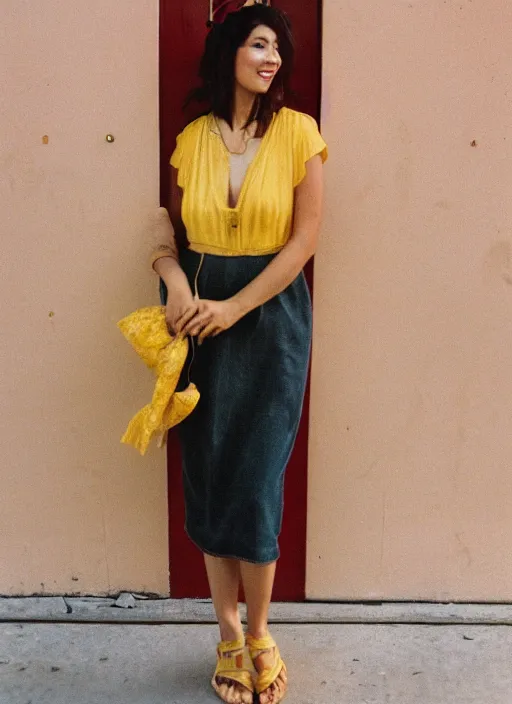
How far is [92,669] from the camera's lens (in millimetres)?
2318

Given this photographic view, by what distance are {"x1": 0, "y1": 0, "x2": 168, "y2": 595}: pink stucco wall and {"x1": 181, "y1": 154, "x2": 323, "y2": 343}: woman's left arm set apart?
0.49 m

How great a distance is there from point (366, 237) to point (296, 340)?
47cm

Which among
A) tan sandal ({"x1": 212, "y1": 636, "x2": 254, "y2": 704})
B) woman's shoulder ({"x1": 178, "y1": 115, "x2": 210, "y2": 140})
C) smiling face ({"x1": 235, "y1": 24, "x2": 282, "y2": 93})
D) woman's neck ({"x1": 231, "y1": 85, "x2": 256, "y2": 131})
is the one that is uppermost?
smiling face ({"x1": 235, "y1": 24, "x2": 282, "y2": 93})

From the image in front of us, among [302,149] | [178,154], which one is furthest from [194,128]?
[302,149]

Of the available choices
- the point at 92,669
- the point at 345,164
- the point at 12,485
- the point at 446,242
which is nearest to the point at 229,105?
the point at 345,164

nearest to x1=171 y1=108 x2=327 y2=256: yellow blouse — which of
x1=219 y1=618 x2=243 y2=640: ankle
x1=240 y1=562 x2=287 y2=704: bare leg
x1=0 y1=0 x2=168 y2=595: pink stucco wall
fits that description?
x1=0 y1=0 x2=168 y2=595: pink stucco wall

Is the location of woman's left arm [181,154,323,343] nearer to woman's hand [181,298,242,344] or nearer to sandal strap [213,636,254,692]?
woman's hand [181,298,242,344]

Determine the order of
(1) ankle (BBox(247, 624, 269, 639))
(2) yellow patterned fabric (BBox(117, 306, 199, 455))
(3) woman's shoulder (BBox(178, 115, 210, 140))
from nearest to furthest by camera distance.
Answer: (2) yellow patterned fabric (BBox(117, 306, 199, 455)) → (3) woman's shoulder (BBox(178, 115, 210, 140)) → (1) ankle (BBox(247, 624, 269, 639))

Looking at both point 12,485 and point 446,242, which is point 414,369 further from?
point 12,485

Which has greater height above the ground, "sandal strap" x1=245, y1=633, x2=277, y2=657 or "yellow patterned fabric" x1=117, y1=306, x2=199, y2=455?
"yellow patterned fabric" x1=117, y1=306, x2=199, y2=455

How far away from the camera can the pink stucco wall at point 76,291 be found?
2.34 meters

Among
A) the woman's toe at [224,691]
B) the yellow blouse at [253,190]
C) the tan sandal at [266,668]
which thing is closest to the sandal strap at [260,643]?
the tan sandal at [266,668]

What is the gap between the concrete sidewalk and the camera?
7.27 ft

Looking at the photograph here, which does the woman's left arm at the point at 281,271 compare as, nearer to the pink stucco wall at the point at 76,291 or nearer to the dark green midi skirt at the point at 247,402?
the dark green midi skirt at the point at 247,402
